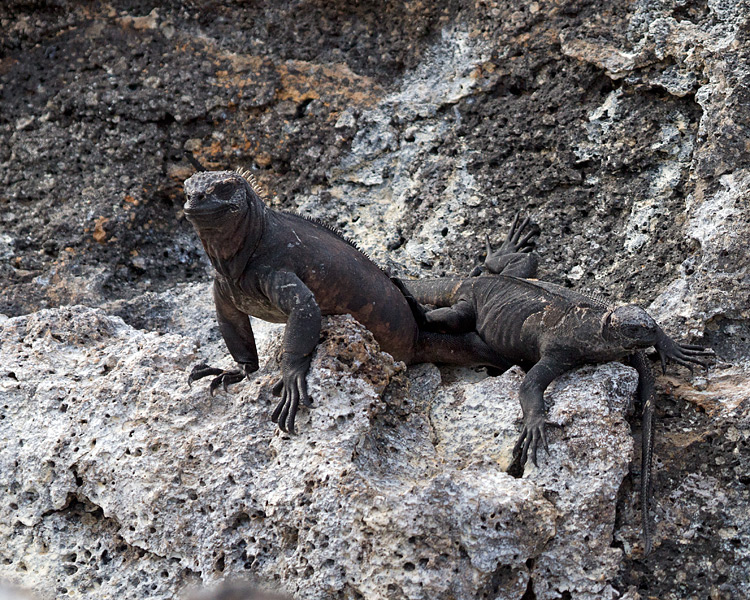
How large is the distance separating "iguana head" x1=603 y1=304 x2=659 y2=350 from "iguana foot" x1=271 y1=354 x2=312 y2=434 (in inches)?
50.1

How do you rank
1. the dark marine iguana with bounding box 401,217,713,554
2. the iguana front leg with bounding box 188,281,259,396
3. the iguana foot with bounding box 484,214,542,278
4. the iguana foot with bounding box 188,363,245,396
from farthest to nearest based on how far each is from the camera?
the iguana foot with bounding box 484,214,542,278
the iguana front leg with bounding box 188,281,259,396
the iguana foot with bounding box 188,363,245,396
the dark marine iguana with bounding box 401,217,713,554

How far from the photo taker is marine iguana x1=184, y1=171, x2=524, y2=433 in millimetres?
3604

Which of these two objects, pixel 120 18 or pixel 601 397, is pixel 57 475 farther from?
pixel 120 18

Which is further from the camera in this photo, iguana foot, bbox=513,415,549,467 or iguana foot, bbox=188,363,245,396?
iguana foot, bbox=188,363,245,396

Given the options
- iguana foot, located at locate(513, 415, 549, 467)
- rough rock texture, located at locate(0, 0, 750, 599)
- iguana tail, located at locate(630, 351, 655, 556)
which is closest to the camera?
iguana tail, located at locate(630, 351, 655, 556)

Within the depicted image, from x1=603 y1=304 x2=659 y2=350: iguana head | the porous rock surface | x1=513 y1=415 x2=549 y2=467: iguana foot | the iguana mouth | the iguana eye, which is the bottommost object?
the porous rock surface

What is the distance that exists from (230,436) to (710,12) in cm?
341

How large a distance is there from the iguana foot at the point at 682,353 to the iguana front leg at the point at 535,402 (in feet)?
1.31

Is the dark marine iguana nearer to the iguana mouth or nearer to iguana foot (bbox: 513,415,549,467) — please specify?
iguana foot (bbox: 513,415,549,467)

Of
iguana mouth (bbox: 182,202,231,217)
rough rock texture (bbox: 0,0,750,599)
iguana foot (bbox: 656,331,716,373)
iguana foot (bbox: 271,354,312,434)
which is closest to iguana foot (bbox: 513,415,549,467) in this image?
rough rock texture (bbox: 0,0,750,599)

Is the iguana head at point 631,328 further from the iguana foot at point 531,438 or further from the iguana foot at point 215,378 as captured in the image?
the iguana foot at point 215,378

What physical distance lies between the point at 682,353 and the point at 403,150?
223cm

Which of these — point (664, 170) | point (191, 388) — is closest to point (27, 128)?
point (191, 388)

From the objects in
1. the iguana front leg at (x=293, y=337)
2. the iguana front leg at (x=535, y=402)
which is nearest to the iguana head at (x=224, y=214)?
the iguana front leg at (x=293, y=337)
